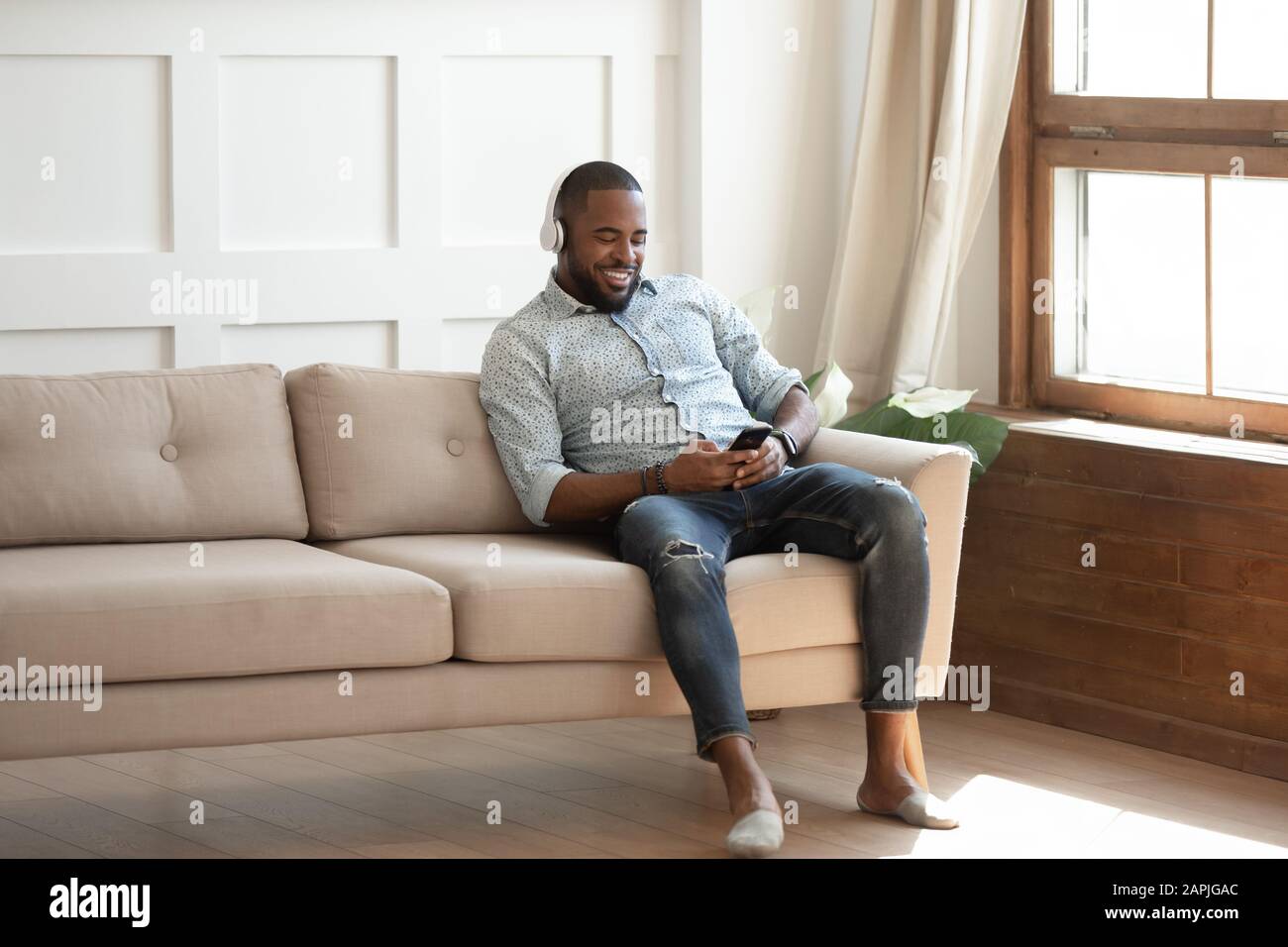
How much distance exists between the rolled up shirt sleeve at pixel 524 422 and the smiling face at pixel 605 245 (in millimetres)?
178

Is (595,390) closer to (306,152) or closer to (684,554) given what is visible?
(684,554)

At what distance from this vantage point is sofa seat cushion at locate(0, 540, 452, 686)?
269 centimetres

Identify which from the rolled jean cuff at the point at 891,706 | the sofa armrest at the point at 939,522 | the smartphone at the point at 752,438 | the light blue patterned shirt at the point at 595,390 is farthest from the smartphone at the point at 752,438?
the rolled jean cuff at the point at 891,706

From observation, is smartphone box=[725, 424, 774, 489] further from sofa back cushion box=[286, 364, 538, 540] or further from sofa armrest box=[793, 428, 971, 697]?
sofa back cushion box=[286, 364, 538, 540]

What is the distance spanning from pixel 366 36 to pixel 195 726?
66.4 inches

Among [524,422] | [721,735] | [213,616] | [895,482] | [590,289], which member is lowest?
[721,735]

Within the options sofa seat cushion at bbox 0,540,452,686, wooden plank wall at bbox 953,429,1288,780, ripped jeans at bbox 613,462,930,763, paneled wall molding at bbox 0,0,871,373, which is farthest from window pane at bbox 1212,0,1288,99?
sofa seat cushion at bbox 0,540,452,686

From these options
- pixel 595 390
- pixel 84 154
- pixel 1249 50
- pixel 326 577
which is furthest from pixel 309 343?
pixel 1249 50

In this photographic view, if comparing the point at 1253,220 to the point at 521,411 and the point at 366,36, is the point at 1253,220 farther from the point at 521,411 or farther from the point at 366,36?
the point at 366,36

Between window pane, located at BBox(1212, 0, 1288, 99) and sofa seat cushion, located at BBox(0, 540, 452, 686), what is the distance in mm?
1969

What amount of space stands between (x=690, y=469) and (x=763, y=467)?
0.43 ft

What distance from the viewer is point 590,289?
11.0 ft

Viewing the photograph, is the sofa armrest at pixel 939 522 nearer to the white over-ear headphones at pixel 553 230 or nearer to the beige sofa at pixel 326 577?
the beige sofa at pixel 326 577
